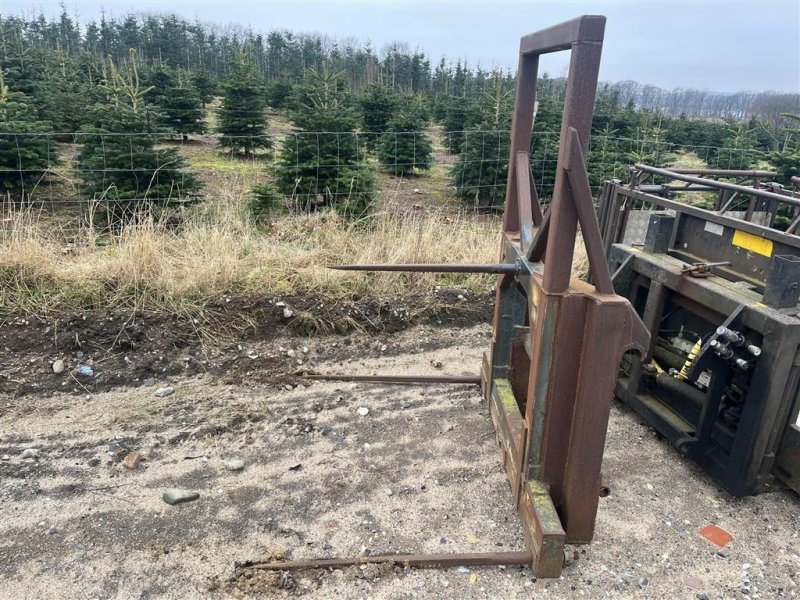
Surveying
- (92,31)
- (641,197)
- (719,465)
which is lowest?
(719,465)

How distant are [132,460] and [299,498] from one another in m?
1.03

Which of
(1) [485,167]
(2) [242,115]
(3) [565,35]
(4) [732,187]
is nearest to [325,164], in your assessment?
(1) [485,167]

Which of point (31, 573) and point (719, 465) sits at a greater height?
point (719, 465)

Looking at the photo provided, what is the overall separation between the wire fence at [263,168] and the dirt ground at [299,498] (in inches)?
150

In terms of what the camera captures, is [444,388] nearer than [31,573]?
No

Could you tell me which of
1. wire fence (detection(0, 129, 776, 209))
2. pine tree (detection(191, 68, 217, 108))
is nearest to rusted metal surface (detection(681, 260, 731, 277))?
wire fence (detection(0, 129, 776, 209))

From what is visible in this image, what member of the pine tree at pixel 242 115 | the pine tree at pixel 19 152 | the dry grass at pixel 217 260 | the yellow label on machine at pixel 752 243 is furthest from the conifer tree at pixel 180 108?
the yellow label on machine at pixel 752 243

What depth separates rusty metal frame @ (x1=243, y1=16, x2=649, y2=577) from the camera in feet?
7.51

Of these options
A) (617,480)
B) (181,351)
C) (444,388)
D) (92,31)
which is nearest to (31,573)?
(181,351)

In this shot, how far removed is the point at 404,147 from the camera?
13750 mm

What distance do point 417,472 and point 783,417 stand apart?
190 centimetres

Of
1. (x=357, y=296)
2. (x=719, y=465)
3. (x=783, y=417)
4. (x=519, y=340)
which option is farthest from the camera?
(x=357, y=296)

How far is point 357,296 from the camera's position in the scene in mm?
5613

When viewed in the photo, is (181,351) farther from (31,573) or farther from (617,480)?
(617,480)
